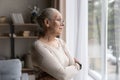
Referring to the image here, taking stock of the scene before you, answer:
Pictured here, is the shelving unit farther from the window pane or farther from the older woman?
the older woman

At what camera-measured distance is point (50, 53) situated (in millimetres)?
1771

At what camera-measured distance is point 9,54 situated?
481 cm

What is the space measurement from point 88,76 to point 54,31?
200 centimetres

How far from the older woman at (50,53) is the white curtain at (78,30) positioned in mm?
1626

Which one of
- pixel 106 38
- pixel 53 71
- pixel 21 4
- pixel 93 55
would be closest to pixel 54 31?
pixel 53 71

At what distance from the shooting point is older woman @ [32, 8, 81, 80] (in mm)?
1746

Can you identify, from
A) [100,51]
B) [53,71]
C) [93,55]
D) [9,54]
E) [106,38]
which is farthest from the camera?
[9,54]

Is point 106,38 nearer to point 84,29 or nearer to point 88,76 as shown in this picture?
point 84,29

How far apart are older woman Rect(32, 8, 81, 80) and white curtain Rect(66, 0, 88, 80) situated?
163cm

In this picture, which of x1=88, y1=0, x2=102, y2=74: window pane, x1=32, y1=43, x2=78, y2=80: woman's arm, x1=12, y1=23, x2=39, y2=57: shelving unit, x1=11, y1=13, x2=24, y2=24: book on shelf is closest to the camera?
x1=32, y1=43, x2=78, y2=80: woman's arm

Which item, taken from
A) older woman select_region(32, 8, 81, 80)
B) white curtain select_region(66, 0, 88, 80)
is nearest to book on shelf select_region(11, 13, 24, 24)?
white curtain select_region(66, 0, 88, 80)

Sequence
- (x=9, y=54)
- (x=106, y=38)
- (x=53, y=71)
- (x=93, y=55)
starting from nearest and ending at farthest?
(x=53, y=71), (x=106, y=38), (x=93, y=55), (x=9, y=54)

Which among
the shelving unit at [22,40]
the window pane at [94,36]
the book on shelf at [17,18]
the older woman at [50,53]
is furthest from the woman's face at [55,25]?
the shelving unit at [22,40]

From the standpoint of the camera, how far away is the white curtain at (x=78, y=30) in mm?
3494
